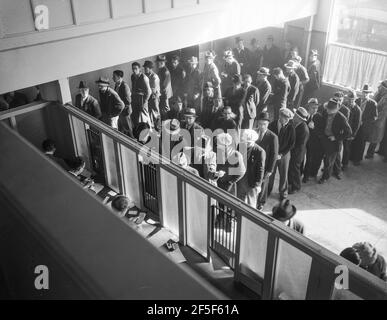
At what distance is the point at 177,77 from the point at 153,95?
165 centimetres

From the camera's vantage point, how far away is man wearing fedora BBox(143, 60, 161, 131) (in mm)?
9930

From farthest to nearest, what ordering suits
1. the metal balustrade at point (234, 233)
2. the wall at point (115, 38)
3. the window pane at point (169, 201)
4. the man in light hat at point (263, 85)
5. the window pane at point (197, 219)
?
1. the man in light hat at point (263, 85)
2. the wall at point (115, 38)
3. the window pane at point (169, 201)
4. the window pane at point (197, 219)
5. the metal balustrade at point (234, 233)

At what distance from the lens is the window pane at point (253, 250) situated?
3949mm

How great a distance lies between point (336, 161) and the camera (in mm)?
8227

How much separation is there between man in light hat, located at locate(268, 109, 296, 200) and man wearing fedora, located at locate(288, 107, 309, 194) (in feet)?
0.44

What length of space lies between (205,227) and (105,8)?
12.7ft

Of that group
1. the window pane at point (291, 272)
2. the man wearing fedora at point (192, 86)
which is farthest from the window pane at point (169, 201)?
the man wearing fedora at point (192, 86)

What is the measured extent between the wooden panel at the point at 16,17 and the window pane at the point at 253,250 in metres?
3.88

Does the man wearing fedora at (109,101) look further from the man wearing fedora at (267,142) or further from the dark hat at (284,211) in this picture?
the dark hat at (284,211)

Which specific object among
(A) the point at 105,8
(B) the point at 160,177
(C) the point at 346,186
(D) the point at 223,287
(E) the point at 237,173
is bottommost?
(C) the point at 346,186

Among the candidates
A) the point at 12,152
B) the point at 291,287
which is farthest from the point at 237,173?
the point at 12,152

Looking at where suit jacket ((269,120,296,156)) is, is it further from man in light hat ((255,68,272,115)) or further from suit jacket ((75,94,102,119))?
suit jacket ((75,94,102,119))

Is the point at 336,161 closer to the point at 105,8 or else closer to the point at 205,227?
the point at 205,227

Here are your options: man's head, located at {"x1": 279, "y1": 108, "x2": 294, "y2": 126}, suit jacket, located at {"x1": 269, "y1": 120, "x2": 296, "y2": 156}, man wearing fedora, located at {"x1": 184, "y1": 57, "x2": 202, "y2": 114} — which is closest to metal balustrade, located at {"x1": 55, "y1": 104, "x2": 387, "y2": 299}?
suit jacket, located at {"x1": 269, "y1": 120, "x2": 296, "y2": 156}
